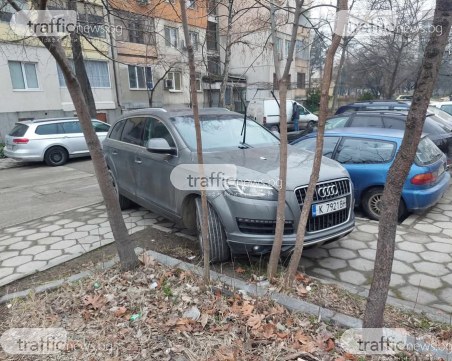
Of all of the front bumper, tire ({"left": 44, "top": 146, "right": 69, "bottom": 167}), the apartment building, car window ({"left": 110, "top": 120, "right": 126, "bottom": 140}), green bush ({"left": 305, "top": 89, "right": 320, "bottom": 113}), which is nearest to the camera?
the front bumper

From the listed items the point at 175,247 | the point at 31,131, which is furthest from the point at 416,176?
the point at 31,131

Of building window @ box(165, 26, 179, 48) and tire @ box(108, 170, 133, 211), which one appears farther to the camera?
building window @ box(165, 26, 179, 48)

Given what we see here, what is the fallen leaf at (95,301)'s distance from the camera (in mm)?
2789

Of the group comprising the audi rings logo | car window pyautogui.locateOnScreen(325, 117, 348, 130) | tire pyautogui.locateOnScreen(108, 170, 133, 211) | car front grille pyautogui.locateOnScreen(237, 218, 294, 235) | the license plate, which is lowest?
tire pyautogui.locateOnScreen(108, 170, 133, 211)

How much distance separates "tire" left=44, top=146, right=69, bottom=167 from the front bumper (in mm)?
10236

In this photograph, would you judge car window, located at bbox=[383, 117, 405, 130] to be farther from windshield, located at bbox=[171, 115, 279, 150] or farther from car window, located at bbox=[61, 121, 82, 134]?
car window, located at bbox=[61, 121, 82, 134]

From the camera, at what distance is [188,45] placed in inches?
97.2

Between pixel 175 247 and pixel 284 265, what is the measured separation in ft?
4.50

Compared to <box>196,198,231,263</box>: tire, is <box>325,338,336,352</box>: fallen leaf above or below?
below

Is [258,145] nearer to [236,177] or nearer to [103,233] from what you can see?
[236,177]

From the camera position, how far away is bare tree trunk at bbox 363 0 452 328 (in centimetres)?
166

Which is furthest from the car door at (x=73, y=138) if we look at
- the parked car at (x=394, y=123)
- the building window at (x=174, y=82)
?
the building window at (x=174, y=82)

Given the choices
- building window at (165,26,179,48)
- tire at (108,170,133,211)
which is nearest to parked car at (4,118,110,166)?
building window at (165,26,179,48)

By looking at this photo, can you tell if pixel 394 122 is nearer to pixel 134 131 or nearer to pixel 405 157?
pixel 134 131
